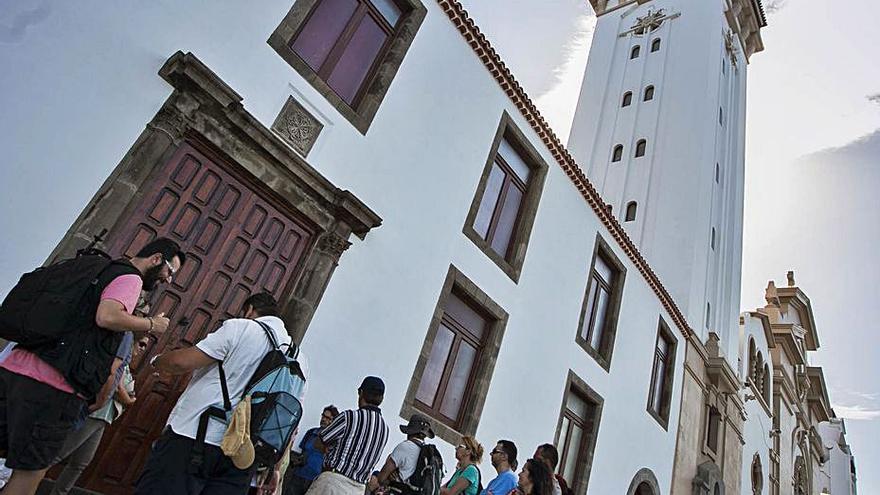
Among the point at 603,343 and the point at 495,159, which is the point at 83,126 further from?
the point at 603,343

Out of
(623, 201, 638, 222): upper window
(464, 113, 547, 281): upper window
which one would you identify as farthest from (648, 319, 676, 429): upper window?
(623, 201, 638, 222): upper window

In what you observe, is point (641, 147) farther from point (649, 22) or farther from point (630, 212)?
point (649, 22)

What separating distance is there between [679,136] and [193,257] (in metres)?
19.9

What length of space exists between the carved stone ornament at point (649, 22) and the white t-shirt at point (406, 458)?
85.4 ft

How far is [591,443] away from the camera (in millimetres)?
10844

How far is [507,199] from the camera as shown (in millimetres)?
9703

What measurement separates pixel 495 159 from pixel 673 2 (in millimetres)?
21454

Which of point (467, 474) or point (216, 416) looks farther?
point (467, 474)

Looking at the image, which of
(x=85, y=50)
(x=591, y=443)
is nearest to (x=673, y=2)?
(x=591, y=443)

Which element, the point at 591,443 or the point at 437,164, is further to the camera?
the point at 591,443

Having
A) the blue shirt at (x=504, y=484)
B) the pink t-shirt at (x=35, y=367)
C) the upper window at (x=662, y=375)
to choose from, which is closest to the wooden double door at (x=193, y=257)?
the pink t-shirt at (x=35, y=367)

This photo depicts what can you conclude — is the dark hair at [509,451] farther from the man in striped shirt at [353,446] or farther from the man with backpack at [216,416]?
the man with backpack at [216,416]

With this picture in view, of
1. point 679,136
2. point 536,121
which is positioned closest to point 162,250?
point 536,121

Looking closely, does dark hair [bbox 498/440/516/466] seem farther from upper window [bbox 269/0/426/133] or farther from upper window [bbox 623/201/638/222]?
upper window [bbox 623/201/638/222]
